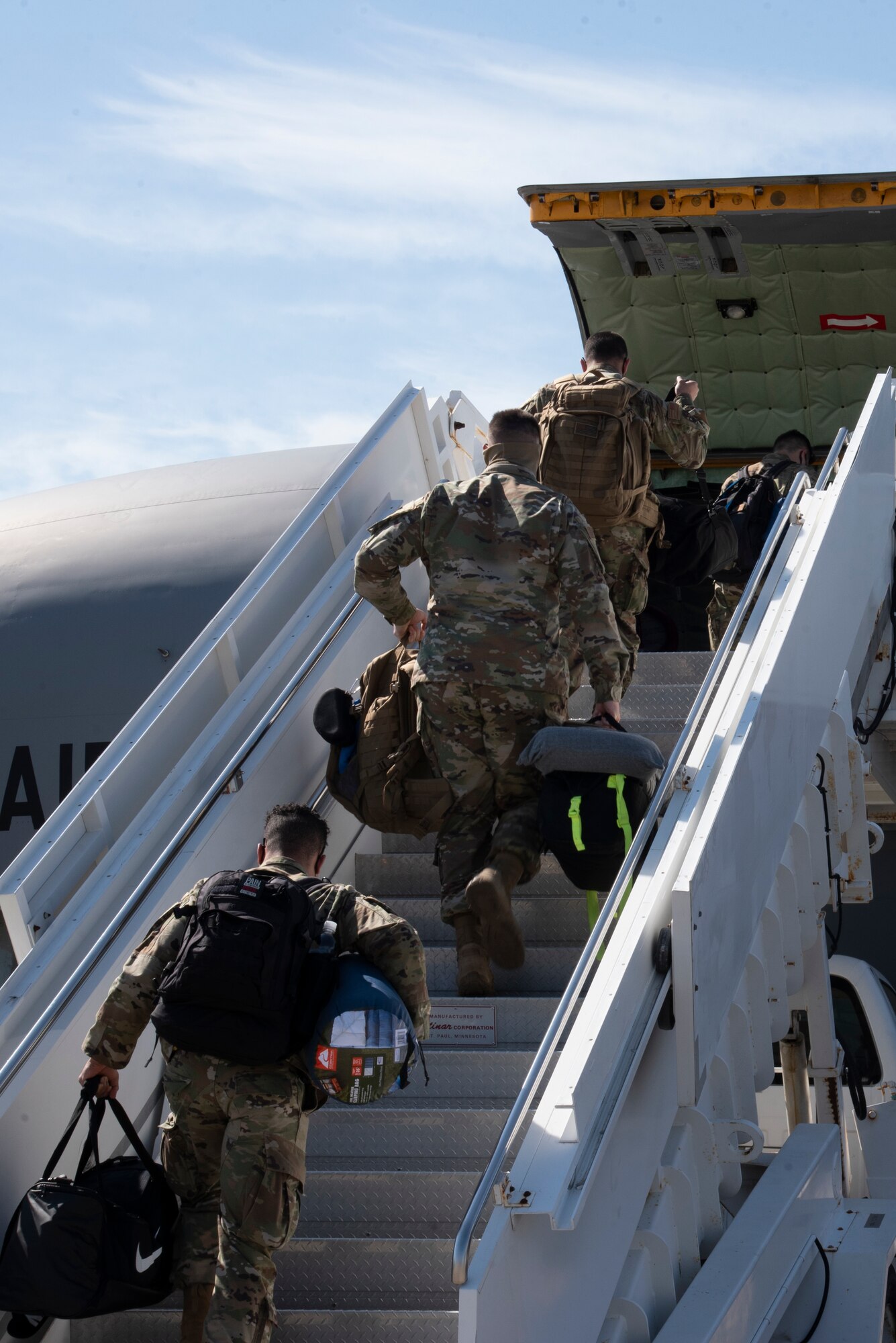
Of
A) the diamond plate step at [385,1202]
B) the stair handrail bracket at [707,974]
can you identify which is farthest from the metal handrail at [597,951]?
the diamond plate step at [385,1202]

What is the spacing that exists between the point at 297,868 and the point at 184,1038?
55 cm

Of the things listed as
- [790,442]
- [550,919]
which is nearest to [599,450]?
[790,442]

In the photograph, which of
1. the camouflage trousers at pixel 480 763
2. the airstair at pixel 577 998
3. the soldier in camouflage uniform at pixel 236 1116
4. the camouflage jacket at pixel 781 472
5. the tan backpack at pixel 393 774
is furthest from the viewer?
the camouflage jacket at pixel 781 472

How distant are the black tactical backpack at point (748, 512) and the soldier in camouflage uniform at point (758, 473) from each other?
69mm

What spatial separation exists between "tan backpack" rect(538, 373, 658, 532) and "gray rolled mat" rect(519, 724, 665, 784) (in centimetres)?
196

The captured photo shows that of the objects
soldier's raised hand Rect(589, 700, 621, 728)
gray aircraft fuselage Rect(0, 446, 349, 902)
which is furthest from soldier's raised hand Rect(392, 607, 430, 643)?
gray aircraft fuselage Rect(0, 446, 349, 902)

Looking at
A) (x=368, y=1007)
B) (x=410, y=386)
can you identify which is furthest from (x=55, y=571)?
(x=368, y=1007)

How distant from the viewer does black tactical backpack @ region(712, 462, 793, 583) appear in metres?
7.30

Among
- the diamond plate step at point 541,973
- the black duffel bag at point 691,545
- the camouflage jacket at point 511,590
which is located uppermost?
the black duffel bag at point 691,545

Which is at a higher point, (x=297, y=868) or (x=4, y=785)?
(x=4, y=785)

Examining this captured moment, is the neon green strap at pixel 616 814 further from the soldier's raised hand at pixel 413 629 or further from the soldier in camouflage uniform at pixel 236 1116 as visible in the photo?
the soldier's raised hand at pixel 413 629

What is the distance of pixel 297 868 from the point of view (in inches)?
161

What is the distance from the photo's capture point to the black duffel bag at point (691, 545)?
276 inches

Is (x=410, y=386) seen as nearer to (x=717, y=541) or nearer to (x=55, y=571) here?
(x=717, y=541)
